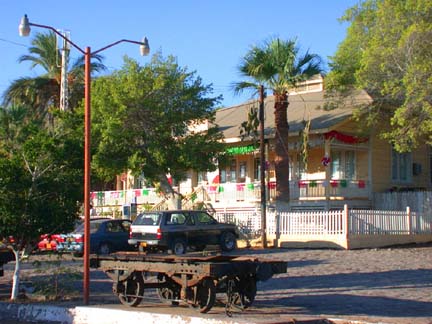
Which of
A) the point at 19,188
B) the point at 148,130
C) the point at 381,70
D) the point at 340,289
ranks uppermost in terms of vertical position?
the point at 381,70

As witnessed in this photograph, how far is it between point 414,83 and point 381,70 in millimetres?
2484

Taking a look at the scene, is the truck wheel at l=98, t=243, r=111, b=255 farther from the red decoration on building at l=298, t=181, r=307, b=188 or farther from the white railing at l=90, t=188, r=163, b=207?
the red decoration on building at l=298, t=181, r=307, b=188

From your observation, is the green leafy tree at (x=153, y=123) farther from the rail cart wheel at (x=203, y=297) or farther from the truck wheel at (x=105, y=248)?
the rail cart wheel at (x=203, y=297)

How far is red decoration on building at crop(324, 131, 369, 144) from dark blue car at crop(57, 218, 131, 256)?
10.3m

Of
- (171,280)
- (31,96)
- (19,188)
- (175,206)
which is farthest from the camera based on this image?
(31,96)

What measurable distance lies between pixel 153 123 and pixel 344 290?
51.0ft

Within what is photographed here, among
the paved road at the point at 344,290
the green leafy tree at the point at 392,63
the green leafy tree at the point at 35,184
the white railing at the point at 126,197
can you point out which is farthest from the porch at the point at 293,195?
the green leafy tree at the point at 35,184

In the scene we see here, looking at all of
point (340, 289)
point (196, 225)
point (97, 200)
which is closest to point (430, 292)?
point (340, 289)

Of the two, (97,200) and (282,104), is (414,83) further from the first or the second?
(97,200)

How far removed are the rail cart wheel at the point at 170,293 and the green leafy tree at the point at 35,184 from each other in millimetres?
2706

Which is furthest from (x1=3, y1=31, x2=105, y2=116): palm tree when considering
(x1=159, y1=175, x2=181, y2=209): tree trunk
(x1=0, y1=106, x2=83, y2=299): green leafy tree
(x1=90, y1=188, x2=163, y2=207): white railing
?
(x1=0, y1=106, x2=83, y2=299): green leafy tree

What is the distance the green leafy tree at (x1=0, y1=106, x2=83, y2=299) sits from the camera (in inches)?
560

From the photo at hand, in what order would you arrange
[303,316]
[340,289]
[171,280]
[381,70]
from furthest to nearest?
[381,70] < [340,289] < [171,280] < [303,316]

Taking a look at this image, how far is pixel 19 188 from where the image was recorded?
14352 millimetres
